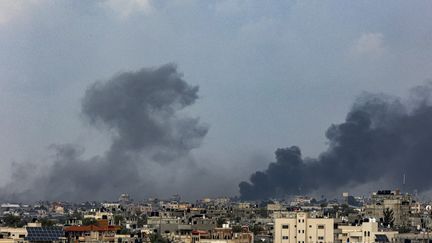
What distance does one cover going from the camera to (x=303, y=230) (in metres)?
85.8

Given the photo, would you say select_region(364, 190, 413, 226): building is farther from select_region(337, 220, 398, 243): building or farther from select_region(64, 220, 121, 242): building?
select_region(64, 220, 121, 242): building

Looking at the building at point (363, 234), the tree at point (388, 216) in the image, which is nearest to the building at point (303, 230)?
the building at point (363, 234)

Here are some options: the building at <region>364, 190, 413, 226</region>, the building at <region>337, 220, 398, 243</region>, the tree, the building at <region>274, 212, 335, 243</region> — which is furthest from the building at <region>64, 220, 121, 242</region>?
the building at <region>364, 190, 413, 226</region>

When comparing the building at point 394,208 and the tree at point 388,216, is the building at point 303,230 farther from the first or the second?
the building at point 394,208

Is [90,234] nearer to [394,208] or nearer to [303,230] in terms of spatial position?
[303,230]

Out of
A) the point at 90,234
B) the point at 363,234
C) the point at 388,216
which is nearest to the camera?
the point at 363,234

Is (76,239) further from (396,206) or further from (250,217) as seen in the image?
(250,217)

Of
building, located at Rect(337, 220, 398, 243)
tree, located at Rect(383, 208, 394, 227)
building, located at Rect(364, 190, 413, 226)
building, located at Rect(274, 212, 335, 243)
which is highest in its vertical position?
building, located at Rect(364, 190, 413, 226)

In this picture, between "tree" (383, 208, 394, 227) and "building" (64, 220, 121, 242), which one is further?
"tree" (383, 208, 394, 227)

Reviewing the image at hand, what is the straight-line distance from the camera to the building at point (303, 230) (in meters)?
86.0

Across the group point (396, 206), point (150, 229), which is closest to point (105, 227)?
point (150, 229)

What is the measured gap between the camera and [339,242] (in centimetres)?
9181

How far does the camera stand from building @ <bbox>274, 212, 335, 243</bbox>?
3386 inches

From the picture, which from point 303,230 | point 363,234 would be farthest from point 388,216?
point 303,230
